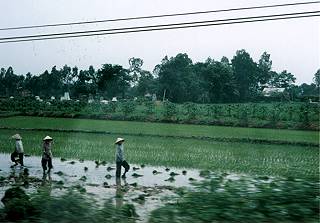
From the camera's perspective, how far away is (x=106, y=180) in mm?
14062

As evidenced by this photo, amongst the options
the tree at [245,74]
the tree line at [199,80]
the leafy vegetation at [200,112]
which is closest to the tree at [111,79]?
the tree line at [199,80]

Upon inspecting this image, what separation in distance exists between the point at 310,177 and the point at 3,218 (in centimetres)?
476

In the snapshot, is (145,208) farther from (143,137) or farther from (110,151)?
(143,137)

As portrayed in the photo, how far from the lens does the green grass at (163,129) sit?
2825cm

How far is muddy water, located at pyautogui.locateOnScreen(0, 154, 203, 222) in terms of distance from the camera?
445 inches

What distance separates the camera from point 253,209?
18.4 feet

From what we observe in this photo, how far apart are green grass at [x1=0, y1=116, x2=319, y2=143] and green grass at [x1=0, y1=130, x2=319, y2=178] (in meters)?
2.15

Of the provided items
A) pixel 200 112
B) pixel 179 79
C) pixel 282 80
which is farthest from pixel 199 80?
pixel 282 80

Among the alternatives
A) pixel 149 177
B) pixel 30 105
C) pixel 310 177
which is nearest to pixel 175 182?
pixel 149 177

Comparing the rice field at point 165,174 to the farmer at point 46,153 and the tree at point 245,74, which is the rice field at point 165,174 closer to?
the farmer at point 46,153

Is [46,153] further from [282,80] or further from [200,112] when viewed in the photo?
[282,80]

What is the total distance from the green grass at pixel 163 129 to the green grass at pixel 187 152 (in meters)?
2.15

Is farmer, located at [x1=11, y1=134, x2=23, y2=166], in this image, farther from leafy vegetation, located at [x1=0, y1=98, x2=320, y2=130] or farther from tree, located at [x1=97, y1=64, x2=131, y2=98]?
tree, located at [x1=97, y1=64, x2=131, y2=98]

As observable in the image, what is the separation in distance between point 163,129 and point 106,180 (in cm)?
1764
